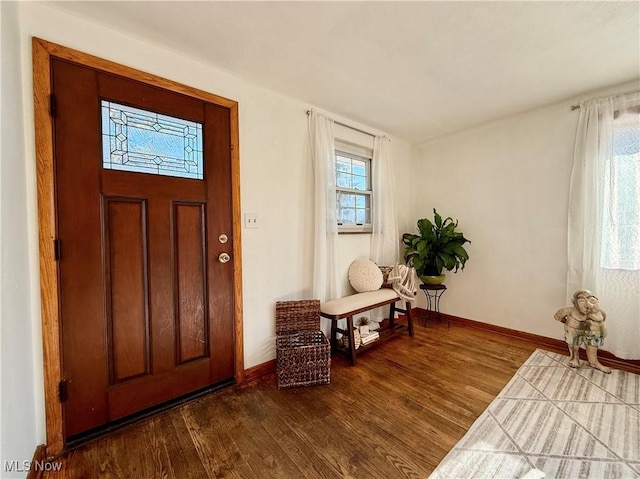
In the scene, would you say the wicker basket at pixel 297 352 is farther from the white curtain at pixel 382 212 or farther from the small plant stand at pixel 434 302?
the small plant stand at pixel 434 302

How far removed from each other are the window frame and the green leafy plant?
0.64m

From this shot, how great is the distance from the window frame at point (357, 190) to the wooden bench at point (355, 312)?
740mm

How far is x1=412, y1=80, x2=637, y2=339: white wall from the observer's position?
2.58m

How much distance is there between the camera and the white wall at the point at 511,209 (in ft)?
8.48

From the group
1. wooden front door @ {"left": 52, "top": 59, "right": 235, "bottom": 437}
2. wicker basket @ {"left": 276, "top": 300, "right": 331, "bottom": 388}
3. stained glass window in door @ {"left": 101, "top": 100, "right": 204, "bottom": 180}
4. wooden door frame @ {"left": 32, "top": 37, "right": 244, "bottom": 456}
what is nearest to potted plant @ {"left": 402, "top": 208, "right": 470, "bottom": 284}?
wicker basket @ {"left": 276, "top": 300, "right": 331, "bottom": 388}

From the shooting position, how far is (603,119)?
2254 mm

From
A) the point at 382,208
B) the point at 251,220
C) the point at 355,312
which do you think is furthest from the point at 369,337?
the point at 251,220

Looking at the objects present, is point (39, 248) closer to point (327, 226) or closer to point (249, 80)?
point (249, 80)

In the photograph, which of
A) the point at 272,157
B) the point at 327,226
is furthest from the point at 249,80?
the point at 327,226

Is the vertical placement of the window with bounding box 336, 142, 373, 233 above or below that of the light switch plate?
above

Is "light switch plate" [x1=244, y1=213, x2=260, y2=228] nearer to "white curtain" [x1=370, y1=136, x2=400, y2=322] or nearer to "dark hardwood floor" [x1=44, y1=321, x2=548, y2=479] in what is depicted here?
"dark hardwood floor" [x1=44, y1=321, x2=548, y2=479]

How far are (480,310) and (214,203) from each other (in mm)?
3202

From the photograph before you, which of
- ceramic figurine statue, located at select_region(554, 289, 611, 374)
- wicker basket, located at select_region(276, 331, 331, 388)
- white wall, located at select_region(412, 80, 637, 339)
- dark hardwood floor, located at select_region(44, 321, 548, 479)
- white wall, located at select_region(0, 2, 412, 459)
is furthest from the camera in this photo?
white wall, located at select_region(412, 80, 637, 339)

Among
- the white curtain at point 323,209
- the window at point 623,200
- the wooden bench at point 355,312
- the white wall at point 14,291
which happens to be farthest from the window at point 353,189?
the white wall at point 14,291
